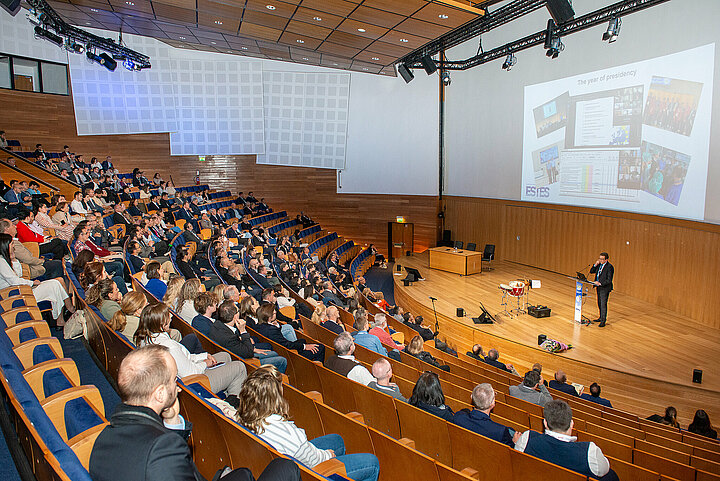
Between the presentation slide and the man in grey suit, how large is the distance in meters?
5.10

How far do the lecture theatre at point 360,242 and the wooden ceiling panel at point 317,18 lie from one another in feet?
0.26

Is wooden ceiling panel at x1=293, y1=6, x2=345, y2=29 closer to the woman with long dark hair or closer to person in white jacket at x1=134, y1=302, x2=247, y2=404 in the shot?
person in white jacket at x1=134, y1=302, x2=247, y2=404

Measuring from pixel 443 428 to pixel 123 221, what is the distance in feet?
22.4

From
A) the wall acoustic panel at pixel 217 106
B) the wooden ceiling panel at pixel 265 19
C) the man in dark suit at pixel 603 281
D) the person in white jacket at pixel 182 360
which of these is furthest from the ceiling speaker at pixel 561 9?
the wall acoustic panel at pixel 217 106

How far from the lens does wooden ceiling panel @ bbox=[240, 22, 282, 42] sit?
851cm

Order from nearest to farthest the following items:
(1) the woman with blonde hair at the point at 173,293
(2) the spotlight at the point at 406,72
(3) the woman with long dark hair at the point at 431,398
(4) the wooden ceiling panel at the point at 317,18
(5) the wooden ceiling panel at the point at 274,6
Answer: (3) the woman with long dark hair at the point at 431,398 < (1) the woman with blonde hair at the point at 173,293 < (5) the wooden ceiling panel at the point at 274,6 < (4) the wooden ceiling panel at the point at 317,18 < (2) the spotlight at the point at 406,72

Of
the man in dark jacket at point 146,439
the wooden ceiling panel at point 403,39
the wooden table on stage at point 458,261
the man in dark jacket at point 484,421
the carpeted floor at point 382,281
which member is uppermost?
the wooden ceiling panel at point 403,39

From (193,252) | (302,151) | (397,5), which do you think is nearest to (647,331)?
(397,5)

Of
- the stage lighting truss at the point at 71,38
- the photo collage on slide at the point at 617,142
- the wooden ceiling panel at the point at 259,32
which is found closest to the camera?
the photo collage on slide at the point at 617,142

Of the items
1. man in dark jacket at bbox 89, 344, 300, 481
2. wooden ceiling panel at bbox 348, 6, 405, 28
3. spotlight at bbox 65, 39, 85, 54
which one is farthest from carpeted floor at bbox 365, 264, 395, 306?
man in dark jacket at bbox 89, 344, 300, 481

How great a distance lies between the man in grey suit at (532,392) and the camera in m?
4.07

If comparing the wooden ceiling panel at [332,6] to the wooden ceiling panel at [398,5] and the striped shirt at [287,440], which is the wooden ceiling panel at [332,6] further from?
the striped shirt at [287,440]

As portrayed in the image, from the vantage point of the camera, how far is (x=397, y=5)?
21.7ft

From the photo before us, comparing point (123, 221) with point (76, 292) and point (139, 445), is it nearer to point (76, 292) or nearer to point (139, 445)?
point (76, 292)
